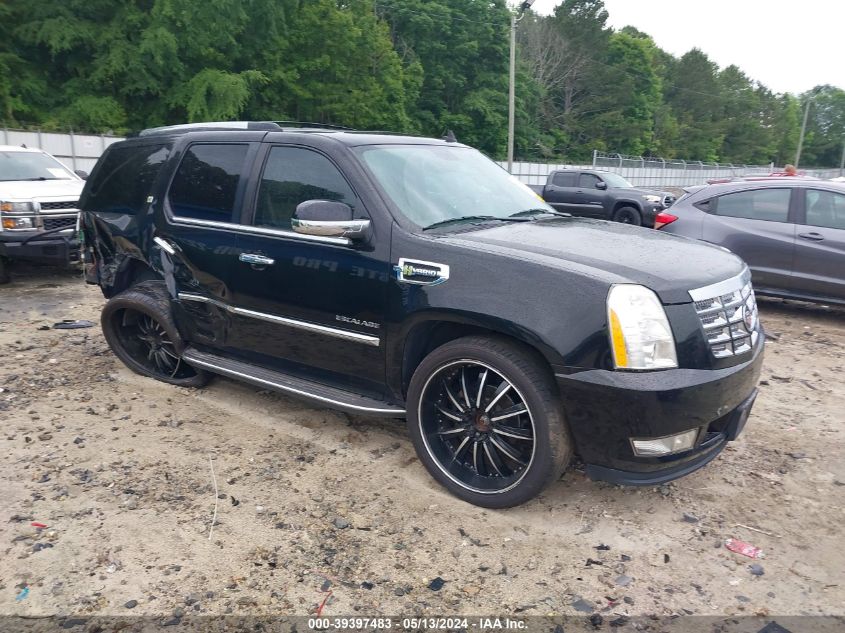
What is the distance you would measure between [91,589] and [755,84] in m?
119

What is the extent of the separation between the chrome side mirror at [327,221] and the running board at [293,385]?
37.6 inches

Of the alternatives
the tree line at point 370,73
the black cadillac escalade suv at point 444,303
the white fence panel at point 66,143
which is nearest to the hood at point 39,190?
the black cadillac escalade suv at point 444,303

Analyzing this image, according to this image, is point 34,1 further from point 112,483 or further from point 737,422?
point 737,422

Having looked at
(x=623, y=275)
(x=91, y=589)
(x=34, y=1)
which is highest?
(x=34, y=1)

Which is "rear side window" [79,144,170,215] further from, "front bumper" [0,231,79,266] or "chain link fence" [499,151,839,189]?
"chain link fence" [499,151,839,189]

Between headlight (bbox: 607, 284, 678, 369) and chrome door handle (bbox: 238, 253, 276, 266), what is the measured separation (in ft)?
6.86

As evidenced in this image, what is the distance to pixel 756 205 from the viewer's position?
7.67m

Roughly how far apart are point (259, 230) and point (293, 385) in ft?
3.27

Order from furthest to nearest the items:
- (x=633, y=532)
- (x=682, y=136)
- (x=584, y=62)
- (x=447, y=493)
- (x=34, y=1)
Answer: (x=682, y=136) < (x=584, y=62) < (x=34, y=1) < (x=447, y=493) < (x=633, y=532)

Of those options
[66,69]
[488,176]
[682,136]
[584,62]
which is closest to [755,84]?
[682,136]

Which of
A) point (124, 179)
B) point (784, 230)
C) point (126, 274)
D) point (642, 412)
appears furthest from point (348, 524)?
point (784, 230)

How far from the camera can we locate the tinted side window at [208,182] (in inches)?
165

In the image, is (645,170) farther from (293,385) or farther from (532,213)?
(293,385)

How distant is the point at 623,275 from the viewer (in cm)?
295
